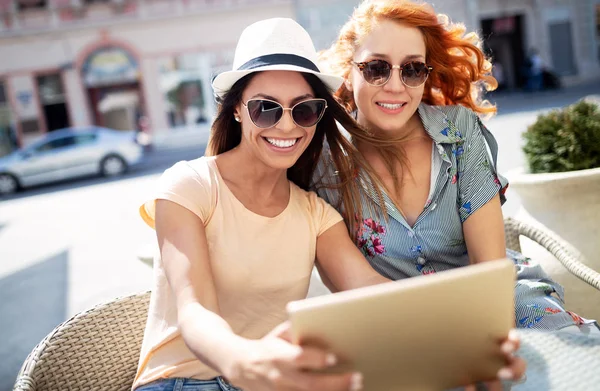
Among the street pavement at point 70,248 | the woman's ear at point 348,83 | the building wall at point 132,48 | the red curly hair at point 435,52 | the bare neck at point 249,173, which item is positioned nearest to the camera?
the bare neck at point 249,173

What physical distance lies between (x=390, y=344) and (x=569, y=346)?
0.60 metres

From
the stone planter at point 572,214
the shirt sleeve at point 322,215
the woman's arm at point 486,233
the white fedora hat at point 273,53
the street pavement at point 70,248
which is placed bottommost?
the street pavement at point 70,248

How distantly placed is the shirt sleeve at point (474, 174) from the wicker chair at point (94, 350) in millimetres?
452

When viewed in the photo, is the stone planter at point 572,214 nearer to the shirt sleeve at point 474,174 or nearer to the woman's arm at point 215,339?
the shirt sleeve at point 474,174

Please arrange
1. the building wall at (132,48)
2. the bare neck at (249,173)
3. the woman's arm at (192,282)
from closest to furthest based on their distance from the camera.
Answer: the woman's arm at (192,282)
the bare neck at (249,173)
the building wall at (132,48)

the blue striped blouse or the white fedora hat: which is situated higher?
the white fedora hat

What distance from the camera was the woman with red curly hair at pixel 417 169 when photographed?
208cm

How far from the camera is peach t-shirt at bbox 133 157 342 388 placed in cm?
167

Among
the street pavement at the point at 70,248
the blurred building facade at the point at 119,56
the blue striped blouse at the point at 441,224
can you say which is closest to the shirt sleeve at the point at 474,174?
the blue striped blouse at the point at 441,224

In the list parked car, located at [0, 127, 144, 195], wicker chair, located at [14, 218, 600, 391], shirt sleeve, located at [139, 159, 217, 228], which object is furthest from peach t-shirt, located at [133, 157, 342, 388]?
parked car, located at [0, 127, 144, 195]

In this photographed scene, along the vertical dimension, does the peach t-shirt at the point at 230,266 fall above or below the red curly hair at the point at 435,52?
below

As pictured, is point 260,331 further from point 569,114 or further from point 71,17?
point 71,17

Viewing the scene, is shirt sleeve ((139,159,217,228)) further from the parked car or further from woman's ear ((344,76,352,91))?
the parked car

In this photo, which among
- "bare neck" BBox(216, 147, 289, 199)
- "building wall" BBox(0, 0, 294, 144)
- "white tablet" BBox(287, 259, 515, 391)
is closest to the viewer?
"white tablet" BBox(287, 259, 515, 391)
